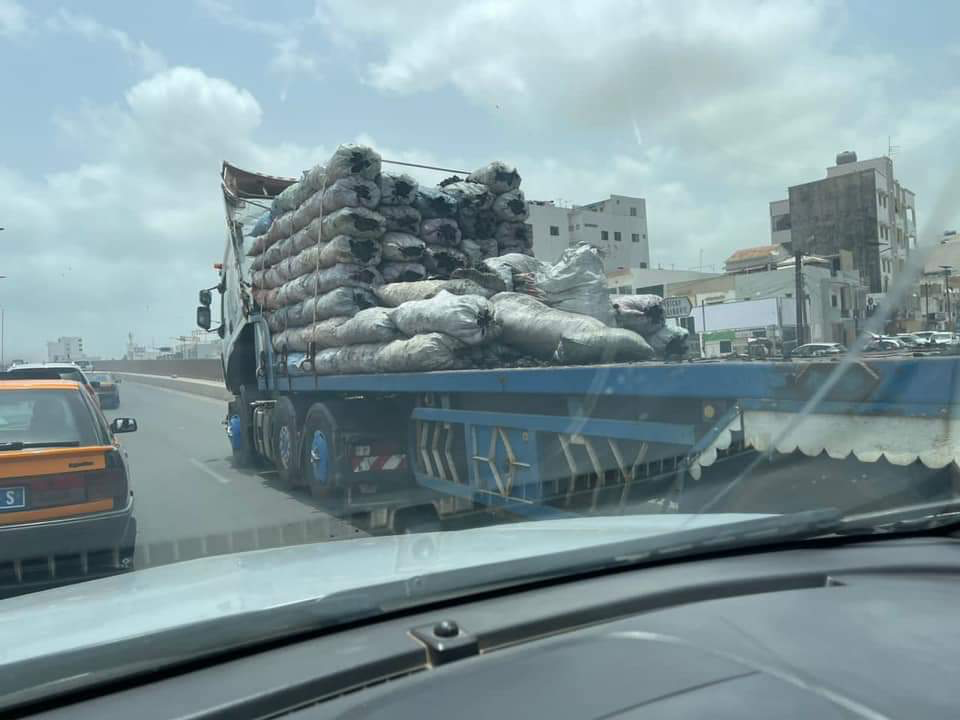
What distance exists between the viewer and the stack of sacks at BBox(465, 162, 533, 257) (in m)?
8.79

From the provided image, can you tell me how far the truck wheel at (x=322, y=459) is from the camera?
795 cm

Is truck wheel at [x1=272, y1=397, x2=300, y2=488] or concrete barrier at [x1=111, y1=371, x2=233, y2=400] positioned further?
concrete barrier at [x1=111, y1=371, x2=233, y2=400]

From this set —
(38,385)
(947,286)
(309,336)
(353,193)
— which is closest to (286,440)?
(309,336)

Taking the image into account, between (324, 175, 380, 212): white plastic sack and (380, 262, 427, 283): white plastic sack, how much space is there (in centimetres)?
64

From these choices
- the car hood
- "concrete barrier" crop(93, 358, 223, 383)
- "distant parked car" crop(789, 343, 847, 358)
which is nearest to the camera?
the car hood

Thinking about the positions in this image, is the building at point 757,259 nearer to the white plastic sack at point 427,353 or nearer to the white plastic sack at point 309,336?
the white plastic sack at point 427,353

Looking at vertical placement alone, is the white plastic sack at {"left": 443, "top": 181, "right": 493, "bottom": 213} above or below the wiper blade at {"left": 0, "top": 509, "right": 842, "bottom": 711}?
above

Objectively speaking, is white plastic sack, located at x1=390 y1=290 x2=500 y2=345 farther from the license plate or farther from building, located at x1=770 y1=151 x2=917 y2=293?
the license plate

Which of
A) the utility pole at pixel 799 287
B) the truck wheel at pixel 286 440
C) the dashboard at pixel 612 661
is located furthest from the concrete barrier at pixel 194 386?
the dashboard at pixel 612 661

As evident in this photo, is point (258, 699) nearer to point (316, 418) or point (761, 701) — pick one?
point (761, 701)

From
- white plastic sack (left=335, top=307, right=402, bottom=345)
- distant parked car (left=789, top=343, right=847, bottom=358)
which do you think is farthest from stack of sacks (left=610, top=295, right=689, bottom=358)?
distant parked car (left=789, top=343, right=847, bottom=358)

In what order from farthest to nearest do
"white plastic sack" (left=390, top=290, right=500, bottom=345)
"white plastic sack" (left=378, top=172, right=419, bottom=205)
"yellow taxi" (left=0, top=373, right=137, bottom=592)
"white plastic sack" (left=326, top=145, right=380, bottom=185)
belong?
"white plastic sack" (left=378, top=172, right=419, bottom=205) < "white plastic sack" (left=326, top=145, right=380, bottom=185) < "white plastic sack" (left=390, top=290, right=500, bottom=345) < "yellow taxi" (left=0, top=373, right=137, bottom=592)

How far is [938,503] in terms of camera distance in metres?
3.08

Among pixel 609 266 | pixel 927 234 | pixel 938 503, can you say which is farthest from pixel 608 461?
pixel 609 266
